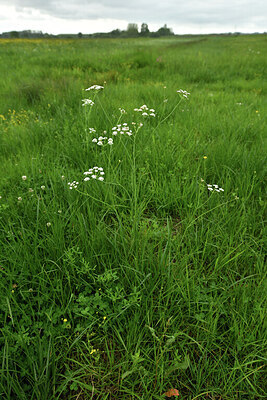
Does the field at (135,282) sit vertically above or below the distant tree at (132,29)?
below

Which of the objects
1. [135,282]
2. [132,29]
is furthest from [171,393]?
[132,29]

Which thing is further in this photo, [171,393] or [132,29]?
[132,29]

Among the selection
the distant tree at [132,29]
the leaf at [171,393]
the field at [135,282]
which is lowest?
the leaf at [171,393]

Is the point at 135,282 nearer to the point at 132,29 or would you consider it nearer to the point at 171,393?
the point at 171,393

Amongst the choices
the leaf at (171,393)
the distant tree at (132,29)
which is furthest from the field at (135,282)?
the distant tree at (132,29)

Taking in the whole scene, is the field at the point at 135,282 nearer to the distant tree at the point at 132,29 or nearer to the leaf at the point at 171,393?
the leaf at the point at 171,393

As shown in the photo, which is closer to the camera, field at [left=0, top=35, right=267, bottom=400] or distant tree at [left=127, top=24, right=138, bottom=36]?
field at [left=0, top=35, right=267, bottom=400]

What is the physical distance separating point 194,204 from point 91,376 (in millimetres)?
1411

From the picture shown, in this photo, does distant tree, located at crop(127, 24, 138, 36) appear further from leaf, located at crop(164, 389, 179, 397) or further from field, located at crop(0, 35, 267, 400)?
leaf, located at crop(164, 389, 179, 397)

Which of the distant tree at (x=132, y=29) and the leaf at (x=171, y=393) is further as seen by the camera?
the distant tree at (x=132, y=29)

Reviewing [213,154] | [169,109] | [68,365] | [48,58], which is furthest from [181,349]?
[48,58]

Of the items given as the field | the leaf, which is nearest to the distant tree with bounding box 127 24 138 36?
the field

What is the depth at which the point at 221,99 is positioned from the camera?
16.1ft

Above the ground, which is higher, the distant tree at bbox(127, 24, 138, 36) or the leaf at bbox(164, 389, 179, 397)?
the distant tree at bbox(127, 24, 138, 36)
